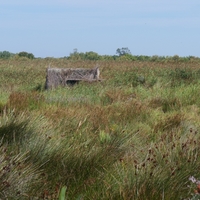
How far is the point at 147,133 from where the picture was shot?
6438mm

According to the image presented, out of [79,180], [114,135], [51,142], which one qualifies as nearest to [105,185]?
[79,180]

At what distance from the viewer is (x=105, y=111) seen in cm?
770

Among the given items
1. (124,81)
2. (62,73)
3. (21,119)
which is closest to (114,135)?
(21,119)

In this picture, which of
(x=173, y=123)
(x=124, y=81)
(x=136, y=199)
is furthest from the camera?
(x=124, y=81)

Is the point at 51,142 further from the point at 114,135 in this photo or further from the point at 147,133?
the point at 147,133

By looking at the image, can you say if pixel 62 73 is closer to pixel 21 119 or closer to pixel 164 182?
pixel 21 119

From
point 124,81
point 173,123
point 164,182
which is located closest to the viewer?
point 164,182

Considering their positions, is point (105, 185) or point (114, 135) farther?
point (114, 135)

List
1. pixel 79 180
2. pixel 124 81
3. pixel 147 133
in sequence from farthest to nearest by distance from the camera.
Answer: pixel 124 81, pixel 147 133, pixel 79 180

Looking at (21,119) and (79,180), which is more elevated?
(21,119)

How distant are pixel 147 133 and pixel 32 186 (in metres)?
2.96

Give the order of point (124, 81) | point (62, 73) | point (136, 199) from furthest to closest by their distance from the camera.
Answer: point (124, 81), point (62, 73), point (136, 199)

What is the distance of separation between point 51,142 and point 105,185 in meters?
0.94

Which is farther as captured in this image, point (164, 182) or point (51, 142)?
point (51, 142)
